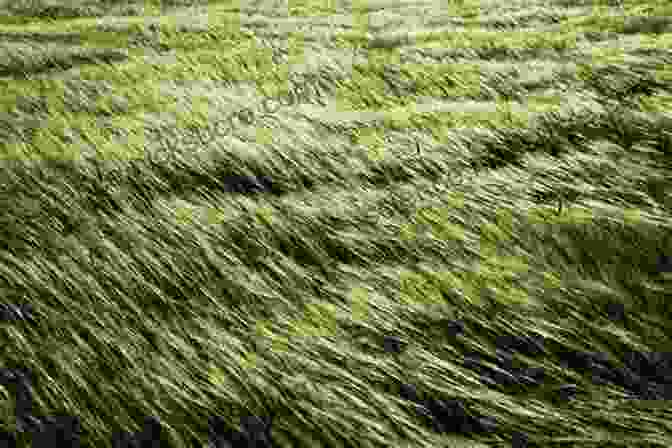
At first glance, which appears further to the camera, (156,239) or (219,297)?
(156,239)

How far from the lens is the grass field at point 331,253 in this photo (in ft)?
3.02

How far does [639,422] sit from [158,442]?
28.3 inches

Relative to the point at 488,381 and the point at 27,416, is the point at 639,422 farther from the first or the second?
the point at 27,416

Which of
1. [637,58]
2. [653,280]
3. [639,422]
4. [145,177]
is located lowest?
[639,422]

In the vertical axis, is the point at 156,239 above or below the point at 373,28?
below

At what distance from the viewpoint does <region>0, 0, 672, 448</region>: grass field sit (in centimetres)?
92

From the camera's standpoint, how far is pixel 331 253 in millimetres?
1220

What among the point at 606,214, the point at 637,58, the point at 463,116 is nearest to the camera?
the point at 606,214

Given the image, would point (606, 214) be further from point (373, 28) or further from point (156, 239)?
point (373, 28)

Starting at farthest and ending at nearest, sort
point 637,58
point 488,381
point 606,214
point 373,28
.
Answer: point 373,28
point 637,58
point 606,214
point 488,381

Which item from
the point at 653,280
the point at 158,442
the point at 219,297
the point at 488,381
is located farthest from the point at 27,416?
the point at 653,280

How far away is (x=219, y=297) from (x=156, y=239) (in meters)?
0.20

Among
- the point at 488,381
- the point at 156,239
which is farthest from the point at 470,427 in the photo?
the point at 156,239

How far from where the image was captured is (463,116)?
1.72m
